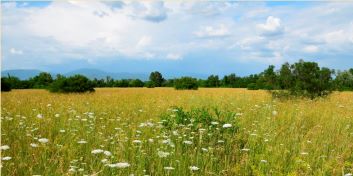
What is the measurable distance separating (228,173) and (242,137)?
1.67 m

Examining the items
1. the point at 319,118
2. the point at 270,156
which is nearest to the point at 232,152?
the point at 270,156

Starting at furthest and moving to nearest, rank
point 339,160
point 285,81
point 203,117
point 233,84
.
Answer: point 233,84 < point 285,81 < point 203,117 < point 339,160

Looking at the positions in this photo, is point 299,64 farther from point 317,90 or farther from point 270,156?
point 270,156

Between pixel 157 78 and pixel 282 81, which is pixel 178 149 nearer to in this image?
pixel 282 81

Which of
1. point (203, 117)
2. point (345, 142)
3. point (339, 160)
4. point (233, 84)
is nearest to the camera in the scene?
point (339, 160)

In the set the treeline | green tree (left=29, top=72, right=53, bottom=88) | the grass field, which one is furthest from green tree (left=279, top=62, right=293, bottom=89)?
green tree (left=29, top=72, right=53, bottom=88)

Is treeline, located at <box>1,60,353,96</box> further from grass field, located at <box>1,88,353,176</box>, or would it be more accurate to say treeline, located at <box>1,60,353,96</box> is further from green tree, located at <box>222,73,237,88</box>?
green tree, located at <box>222,73,237,88</box>

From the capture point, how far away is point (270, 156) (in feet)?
18.2

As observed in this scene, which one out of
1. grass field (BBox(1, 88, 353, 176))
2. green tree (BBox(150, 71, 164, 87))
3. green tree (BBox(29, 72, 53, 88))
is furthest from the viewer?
green tree (BBox(150, 71, 164, 87))

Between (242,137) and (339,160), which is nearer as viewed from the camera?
→ (339,160)

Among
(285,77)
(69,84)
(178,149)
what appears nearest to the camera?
(178,149)

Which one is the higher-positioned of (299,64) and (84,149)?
(299,64)

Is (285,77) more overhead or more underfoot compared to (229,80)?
more underfoot

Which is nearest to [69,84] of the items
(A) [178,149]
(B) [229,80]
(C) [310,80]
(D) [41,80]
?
(C) [310,80]
